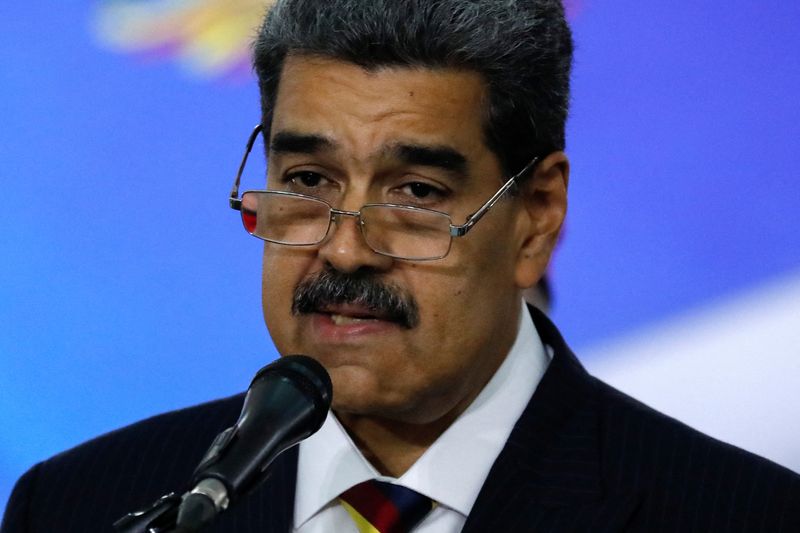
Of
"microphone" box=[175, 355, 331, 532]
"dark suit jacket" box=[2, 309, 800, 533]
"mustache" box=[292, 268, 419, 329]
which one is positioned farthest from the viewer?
"dark suit jacket" box=[2, 309, 800, 533]

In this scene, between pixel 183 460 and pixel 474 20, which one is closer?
pixel 474 20

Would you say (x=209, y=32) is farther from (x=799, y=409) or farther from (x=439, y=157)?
(x=799, y=409)

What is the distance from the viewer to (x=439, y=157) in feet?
7.10

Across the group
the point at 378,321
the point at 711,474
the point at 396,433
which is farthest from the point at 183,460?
the point at 711,474

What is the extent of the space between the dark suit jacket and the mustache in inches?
13.0

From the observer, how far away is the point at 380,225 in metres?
2.15

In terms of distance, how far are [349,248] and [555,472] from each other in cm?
53

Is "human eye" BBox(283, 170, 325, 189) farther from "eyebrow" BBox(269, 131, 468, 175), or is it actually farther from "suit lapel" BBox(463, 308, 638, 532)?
"suit lapel" BBox(463, 308, 638, 532)

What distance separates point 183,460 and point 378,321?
559 mm

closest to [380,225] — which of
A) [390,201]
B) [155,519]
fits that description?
[390,201]

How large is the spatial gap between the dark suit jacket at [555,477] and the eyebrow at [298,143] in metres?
0.54

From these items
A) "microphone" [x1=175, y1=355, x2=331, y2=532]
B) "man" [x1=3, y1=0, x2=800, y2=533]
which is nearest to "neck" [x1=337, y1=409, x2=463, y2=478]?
"man" [x1=3, y1=0, x2=800, y2=533]

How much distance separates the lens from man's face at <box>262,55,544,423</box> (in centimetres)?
214

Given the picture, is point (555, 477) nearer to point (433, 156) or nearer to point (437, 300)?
point (437, 300)
